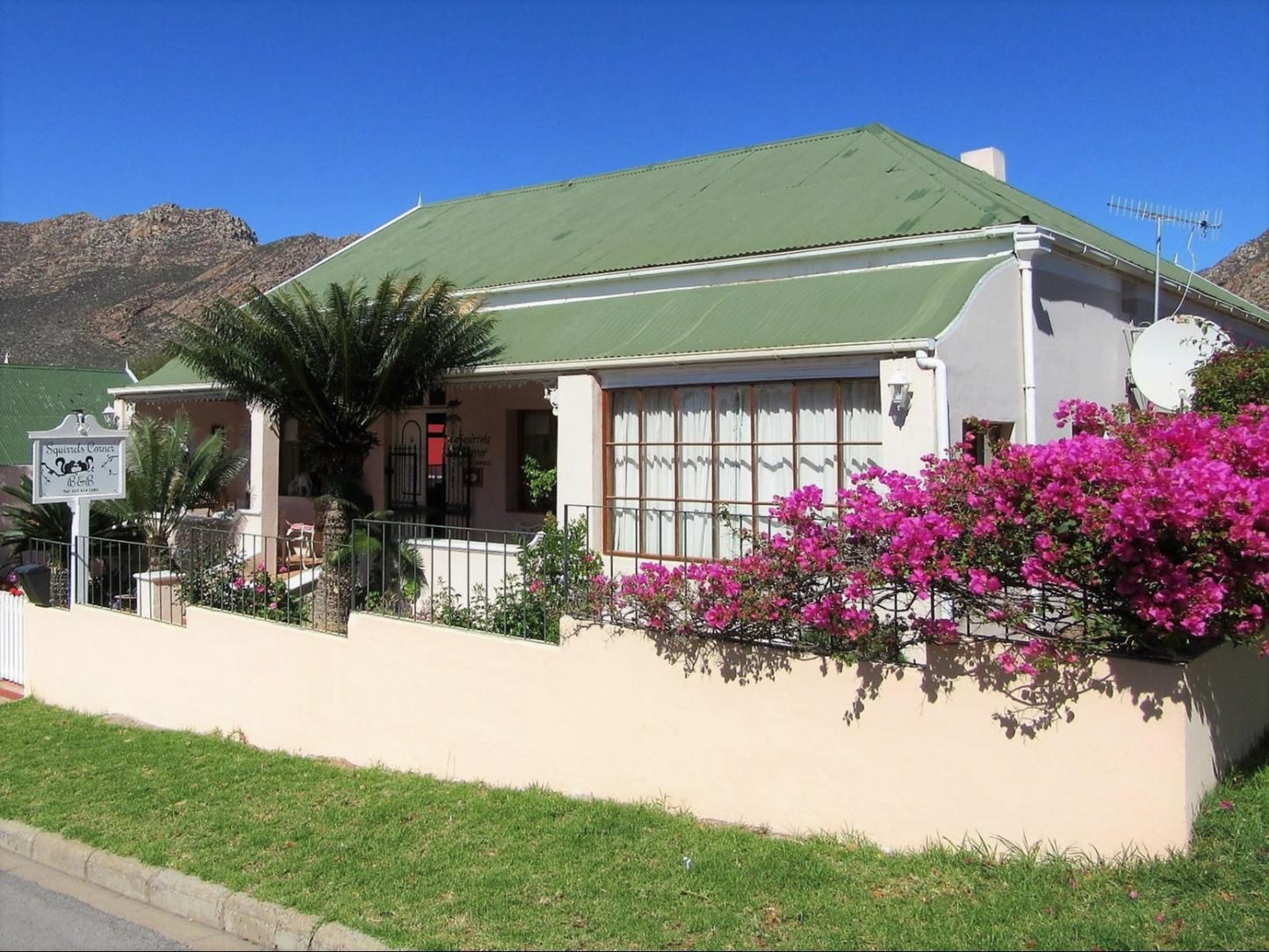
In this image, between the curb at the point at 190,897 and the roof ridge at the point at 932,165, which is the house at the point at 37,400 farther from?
the roof ridge at the point at 932,165

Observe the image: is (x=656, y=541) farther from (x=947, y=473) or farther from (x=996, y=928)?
(x=996, y=928)

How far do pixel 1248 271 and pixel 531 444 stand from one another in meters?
31.6

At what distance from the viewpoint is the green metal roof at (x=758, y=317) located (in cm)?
867

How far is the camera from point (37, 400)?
59.9 ft

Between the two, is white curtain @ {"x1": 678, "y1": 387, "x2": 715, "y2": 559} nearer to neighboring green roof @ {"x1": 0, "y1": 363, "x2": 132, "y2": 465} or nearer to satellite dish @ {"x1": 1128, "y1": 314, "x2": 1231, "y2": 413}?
satellite dish @ {"x1": 1128, "y1": 314, "x2": 1231, "y2": 413}

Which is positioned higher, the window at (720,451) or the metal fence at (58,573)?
the window at (720,451)

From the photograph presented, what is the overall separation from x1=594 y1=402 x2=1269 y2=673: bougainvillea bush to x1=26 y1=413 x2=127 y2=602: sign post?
257 inches

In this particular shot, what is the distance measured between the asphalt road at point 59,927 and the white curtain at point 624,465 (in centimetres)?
544

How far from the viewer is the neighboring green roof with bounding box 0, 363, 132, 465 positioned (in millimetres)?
17125

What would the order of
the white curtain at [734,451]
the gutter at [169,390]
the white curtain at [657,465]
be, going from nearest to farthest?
the white curtain at [734,451] < the white curtain at [657,465] < the gutter at [169,390]

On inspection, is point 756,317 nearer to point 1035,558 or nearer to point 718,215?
point 718,215

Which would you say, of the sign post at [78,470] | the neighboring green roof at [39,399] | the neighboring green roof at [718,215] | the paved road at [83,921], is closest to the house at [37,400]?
the neighboring green roof at [39,399]

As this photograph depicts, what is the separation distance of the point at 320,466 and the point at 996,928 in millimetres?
8182

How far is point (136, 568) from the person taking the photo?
10.9 meters
